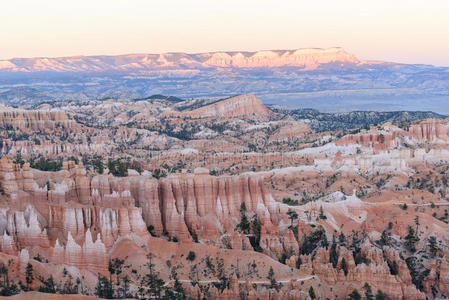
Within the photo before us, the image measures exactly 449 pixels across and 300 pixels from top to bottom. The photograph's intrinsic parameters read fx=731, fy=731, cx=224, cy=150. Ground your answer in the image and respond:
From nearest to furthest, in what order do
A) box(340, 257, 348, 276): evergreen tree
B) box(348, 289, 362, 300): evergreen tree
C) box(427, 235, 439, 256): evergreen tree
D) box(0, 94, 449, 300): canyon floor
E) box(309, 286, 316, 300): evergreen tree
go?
box(0, 94, 449, 300): canyon floor
box(309, 286, 316, 300): evergreen tree
box(348, 289, 362, 300): evergreen tree
box(340, 257, 348, 276): evergreen tree
box(427, 235, 439, 256): evergreen tree

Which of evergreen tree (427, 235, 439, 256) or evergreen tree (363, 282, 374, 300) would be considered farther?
evergreen tree (427, 235, 439, 256)

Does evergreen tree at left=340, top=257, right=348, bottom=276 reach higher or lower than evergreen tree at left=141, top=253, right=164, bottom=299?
lower

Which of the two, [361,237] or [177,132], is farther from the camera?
[177,132]

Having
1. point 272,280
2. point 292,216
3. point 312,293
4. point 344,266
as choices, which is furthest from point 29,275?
point 292,216

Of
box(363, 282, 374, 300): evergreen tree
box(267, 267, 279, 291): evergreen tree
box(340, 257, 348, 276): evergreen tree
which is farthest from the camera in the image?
box(340, 257, 348, 276): evergreen tree

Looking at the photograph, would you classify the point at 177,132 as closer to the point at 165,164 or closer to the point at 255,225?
the point at 165,164

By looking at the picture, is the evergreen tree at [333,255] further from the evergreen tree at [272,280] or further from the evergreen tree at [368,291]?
the evergreen tree at [272,280]

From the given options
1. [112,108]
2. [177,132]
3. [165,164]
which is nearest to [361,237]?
[165,164]

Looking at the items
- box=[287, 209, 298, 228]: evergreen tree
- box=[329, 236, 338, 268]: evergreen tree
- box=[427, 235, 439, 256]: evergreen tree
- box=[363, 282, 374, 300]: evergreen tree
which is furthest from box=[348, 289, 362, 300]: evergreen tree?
box=[287, 209, 298, 228]: evergreen tree

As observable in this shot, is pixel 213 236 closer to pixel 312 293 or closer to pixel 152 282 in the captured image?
pixel 152 282

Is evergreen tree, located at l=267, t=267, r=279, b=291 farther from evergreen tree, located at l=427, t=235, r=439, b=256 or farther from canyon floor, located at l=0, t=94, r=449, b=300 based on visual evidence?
evergreen tree, located at l=427, t=235, r=439, b=256

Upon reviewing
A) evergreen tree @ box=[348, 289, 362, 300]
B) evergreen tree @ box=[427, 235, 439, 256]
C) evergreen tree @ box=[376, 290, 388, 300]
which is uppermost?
evergreen tree @ box=[427, 235, 439, 256]
